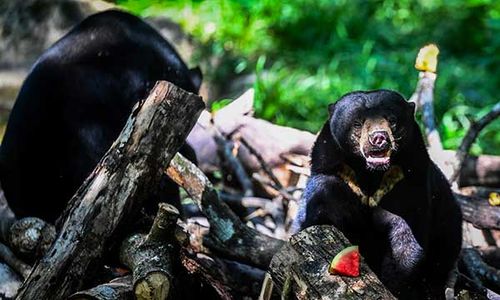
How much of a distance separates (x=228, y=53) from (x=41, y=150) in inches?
213

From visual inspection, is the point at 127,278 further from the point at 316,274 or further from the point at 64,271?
the point at 316,274

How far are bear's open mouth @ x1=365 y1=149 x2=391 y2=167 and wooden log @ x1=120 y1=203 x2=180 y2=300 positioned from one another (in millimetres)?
858

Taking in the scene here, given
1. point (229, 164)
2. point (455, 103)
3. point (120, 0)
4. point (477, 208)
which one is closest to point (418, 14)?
point (455, 103)

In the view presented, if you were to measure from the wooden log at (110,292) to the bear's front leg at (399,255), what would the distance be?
3.84 feet

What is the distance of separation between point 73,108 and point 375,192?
69.1 inches

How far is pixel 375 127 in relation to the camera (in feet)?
12.8

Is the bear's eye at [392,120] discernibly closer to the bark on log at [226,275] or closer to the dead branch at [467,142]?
the bark on log at [226,275]

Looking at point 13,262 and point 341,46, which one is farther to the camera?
point 341,46

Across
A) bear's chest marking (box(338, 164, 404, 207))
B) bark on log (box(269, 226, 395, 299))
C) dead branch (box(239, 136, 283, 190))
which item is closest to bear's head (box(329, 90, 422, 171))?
bear's chest marking (box(338, 164, 404, 207))

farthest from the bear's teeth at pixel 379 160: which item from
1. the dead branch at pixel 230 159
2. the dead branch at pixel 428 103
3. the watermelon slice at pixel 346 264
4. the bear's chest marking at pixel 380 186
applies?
the dead branch at pixel 230 159

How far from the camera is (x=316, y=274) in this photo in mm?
3438

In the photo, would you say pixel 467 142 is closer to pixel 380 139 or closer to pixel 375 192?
pixel 375 192

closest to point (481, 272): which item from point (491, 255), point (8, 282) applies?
point (491, 255)

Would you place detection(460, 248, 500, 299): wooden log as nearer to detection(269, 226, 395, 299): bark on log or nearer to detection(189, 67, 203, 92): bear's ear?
detection(269, 226, 395, 299): bark on log
